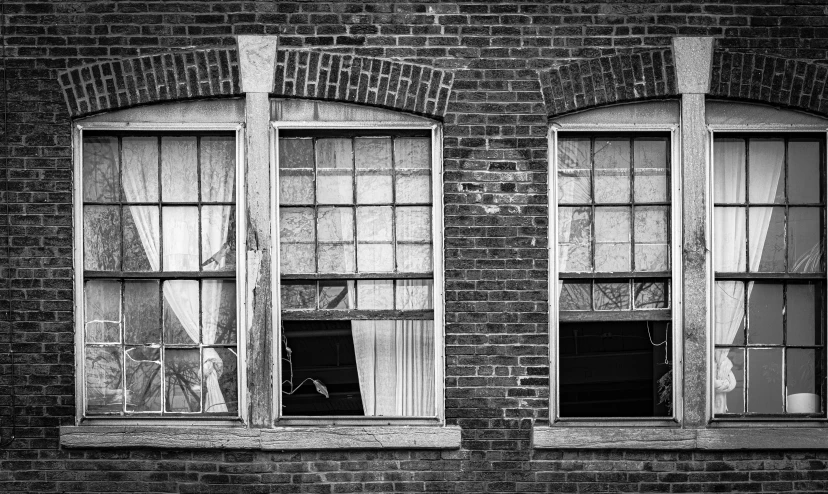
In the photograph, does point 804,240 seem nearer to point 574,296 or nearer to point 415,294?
point 574,296

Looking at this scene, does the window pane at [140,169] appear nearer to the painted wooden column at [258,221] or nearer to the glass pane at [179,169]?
the glass pane at [179,169]

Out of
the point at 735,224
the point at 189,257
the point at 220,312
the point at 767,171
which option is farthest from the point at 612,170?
the point at 189,257

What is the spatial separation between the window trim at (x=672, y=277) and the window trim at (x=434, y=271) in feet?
2.68

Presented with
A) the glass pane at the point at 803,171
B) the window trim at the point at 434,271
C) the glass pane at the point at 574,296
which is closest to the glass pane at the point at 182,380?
the window trim at the point at 434,271

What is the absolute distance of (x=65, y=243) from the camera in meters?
5.96

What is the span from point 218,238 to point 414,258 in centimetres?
149

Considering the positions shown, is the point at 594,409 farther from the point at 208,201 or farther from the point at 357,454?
the point at 208,201

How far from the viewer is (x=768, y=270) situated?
6.21m

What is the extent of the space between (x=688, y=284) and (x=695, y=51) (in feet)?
5.65

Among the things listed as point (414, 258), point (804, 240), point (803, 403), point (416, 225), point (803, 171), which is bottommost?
point (803, 403)

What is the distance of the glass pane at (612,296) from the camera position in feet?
20.2

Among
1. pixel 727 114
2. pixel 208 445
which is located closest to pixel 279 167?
pixel 208 445

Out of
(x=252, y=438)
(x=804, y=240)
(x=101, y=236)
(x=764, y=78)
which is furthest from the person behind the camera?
(x=804, y=240)

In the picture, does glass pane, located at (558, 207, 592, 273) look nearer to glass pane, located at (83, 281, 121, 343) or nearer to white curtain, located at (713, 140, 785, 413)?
white curtain, located at (713, 140, 785, 413)
